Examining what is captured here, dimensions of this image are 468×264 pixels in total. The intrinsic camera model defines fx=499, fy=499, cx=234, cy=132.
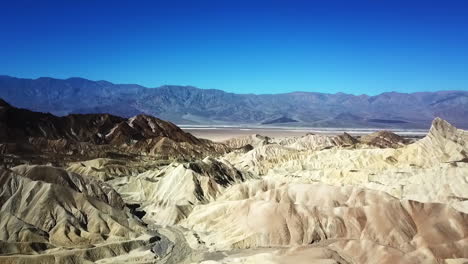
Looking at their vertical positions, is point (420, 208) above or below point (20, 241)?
above

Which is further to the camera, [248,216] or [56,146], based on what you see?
[56,146]

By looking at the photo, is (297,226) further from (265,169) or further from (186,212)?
(265,169)

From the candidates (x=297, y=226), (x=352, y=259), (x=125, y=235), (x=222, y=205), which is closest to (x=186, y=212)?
(x=222, y=205)

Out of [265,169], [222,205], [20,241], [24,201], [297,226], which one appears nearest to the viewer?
[20,241]

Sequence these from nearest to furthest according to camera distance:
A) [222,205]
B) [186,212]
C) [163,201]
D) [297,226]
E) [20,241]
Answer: [20,241], [297,226], [222,205], [186,212], [163,201]

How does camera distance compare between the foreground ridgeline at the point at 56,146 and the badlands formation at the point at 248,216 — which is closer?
the badlands formation at the point at 248,216

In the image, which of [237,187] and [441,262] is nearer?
[441,262]

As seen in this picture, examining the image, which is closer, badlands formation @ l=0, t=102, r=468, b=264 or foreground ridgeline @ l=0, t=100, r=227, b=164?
badlands formation @ l=0, t=102, r=468, b=264

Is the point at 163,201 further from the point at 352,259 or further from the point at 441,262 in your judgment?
the point at 441,262

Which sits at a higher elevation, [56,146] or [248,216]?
[56,146]

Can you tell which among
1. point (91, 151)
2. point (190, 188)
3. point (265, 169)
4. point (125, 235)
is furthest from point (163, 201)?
point (91, 151)
